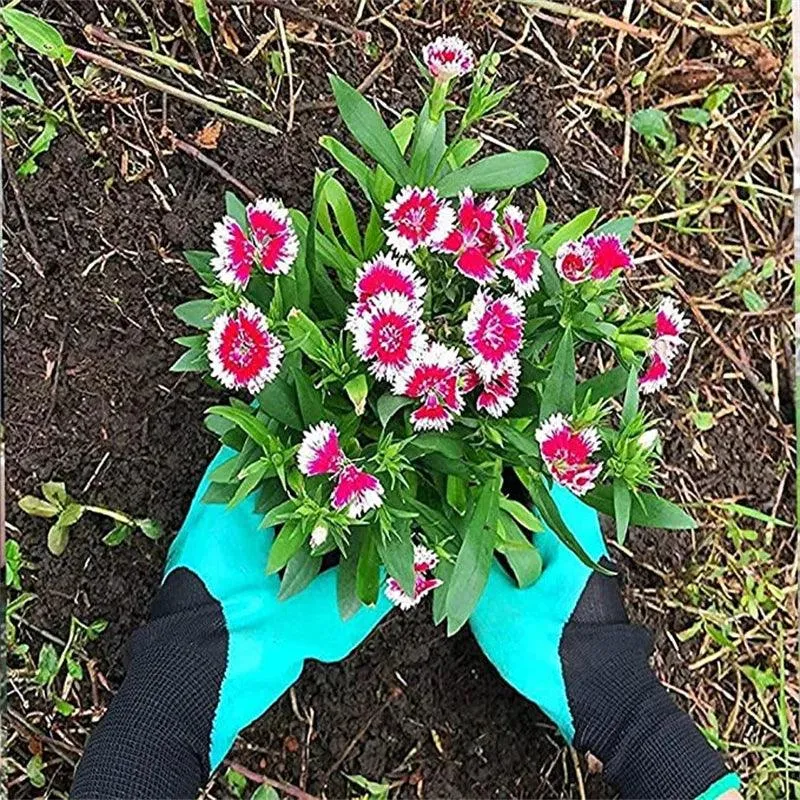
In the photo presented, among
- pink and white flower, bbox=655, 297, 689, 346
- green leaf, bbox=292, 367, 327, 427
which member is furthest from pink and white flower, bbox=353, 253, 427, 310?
pink and white flower, bbox=655, 297, 689, 346

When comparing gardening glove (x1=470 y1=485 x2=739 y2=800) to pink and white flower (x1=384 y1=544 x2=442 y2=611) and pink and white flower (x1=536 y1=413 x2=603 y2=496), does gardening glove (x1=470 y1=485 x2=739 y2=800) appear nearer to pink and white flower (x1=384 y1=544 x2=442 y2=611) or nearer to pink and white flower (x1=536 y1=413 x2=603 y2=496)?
pink and white flower (x1=384 y1=544 x2=442 y2=611)

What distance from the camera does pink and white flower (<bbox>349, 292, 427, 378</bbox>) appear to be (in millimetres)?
826

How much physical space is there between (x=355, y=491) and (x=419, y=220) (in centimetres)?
21

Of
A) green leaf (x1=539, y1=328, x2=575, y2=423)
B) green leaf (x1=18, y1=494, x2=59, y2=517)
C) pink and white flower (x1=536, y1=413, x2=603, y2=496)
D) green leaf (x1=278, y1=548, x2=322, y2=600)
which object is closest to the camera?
pink and white flower (x1=536, y1=413, x2=603, y2=496)

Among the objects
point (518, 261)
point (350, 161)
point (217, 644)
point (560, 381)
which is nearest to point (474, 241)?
point (518, 261)

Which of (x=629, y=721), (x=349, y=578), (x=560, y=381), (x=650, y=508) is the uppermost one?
(x=560, y=381)

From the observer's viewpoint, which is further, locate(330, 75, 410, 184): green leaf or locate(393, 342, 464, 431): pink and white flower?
locate(330, 75, 410, 184): green leaf

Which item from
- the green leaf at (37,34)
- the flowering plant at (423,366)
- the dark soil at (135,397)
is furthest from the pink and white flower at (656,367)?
the green leaf at (37,34)

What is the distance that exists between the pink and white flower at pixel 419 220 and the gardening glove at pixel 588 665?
0.46 meters

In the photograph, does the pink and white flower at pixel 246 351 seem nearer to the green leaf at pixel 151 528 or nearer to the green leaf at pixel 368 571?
the green leaf at pixel 368 571

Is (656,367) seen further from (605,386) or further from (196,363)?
(196,363)

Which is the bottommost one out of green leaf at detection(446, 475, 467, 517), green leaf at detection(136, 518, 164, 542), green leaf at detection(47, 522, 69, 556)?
green leaf at detection(47, 522, 69, 556)

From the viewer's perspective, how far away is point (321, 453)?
0.84 m

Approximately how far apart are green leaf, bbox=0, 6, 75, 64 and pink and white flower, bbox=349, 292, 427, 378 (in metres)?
0.65
